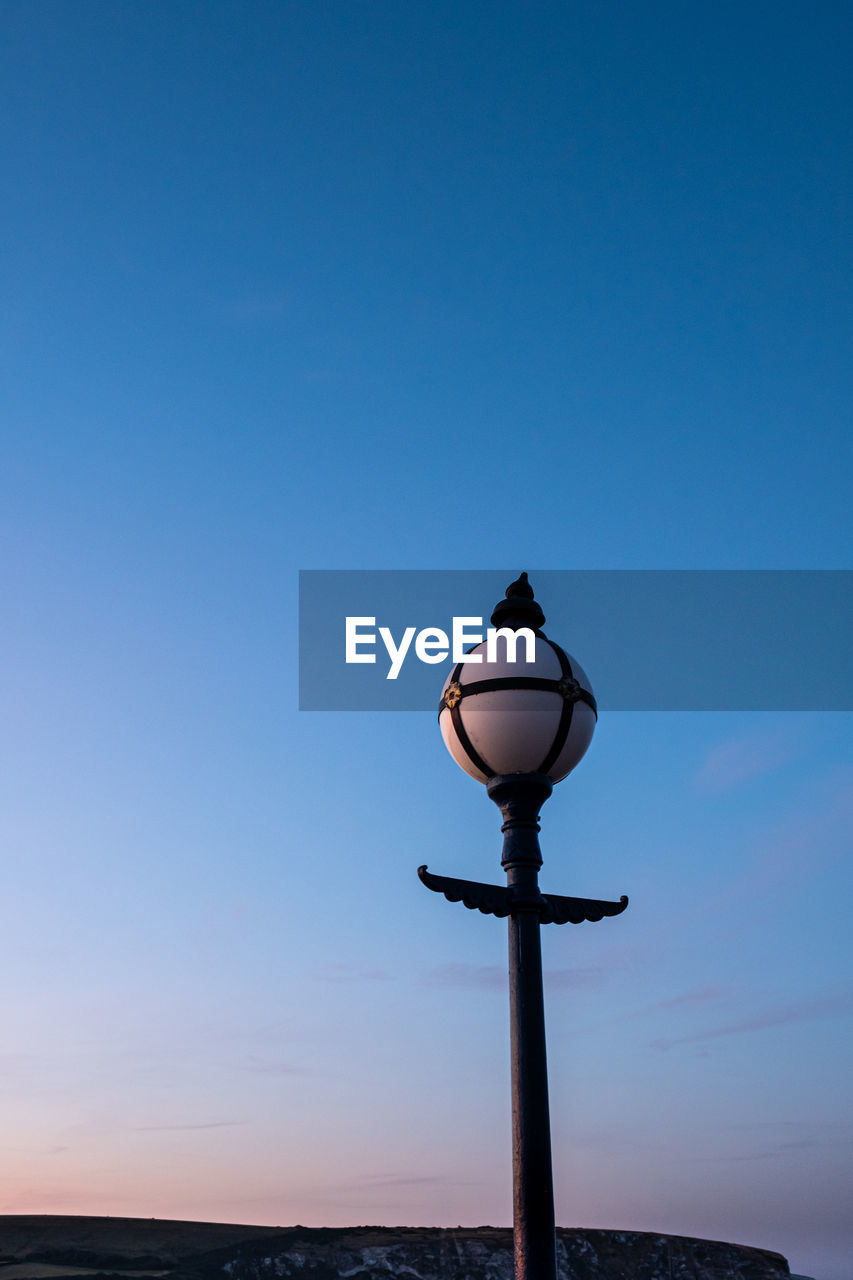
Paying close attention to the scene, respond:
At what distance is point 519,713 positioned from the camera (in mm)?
6766

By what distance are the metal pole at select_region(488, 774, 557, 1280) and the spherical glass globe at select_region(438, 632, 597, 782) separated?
14 cm

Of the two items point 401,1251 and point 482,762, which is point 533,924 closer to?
point 482,762

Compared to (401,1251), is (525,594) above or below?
above

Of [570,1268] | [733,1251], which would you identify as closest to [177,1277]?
[570,1268]

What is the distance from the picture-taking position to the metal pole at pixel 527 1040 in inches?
231

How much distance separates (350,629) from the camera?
1235cm

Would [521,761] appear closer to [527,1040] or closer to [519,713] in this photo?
[519,713]

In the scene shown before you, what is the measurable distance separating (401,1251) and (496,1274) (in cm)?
1307

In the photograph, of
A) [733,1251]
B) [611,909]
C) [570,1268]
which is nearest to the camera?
[611,909]

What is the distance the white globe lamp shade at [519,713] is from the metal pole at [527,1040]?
0.48 ft

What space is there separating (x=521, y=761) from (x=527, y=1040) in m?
1.50

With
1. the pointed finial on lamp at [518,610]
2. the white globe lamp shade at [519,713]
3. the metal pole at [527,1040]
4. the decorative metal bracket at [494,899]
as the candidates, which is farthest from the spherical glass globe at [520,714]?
the decorative metal bracket at [494,899]

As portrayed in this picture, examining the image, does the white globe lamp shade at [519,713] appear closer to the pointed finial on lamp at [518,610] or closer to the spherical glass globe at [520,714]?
the spherical glass globe at [520,714]

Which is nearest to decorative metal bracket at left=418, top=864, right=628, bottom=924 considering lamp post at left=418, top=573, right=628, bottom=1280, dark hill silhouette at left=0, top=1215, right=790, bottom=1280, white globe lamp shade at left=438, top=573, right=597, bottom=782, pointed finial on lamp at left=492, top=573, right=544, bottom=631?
lamp post at left=418, top=573, right=628, bottom=1280
